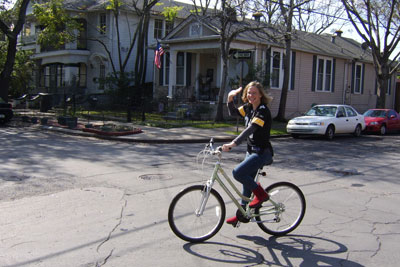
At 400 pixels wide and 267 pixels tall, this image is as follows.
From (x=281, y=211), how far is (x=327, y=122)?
13.1 meters

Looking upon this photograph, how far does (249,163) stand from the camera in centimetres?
486

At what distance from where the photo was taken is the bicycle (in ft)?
15.7

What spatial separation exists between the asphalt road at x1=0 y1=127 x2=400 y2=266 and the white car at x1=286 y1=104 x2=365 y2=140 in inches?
220

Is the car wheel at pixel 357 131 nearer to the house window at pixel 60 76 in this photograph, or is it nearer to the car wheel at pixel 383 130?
the car wheel at pixel 383 130

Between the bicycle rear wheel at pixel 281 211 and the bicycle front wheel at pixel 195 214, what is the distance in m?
0.56

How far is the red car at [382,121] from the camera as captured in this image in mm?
21312

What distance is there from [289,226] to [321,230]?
0.46m

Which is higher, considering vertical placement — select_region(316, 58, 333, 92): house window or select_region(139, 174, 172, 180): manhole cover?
select_region(316, 58, 333, 92): house window

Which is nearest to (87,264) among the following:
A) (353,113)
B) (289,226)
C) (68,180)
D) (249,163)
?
(249,163)

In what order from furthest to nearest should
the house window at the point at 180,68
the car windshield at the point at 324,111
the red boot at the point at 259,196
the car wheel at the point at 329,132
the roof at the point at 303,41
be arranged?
the house window at the point at 180,68 < the roof at the point at 303,41 < the car windshield at the point at 324,111 < the car wheel at the point at 329,132 < the red boot at the point at 259,196

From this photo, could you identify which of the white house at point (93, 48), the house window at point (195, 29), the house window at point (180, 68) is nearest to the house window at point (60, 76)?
the white house at point (93, 48)

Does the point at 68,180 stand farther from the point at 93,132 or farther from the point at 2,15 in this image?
the point at 2,15

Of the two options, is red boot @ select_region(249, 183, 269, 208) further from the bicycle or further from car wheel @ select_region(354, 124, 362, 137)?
car wheel @ select_region(354, 124, 362, 137)

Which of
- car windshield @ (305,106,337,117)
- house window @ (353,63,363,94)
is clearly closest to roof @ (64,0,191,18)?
house window @ (353,63,363,94)
